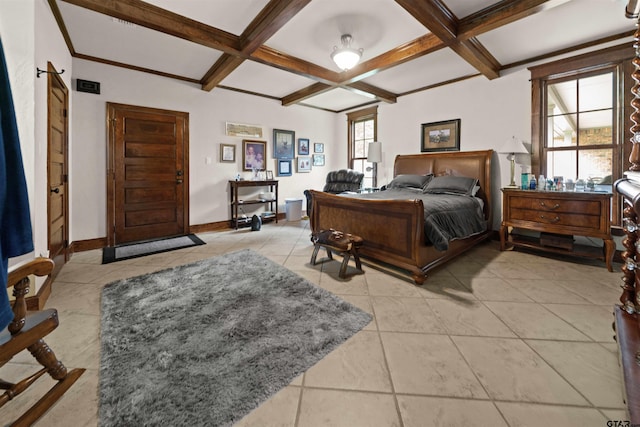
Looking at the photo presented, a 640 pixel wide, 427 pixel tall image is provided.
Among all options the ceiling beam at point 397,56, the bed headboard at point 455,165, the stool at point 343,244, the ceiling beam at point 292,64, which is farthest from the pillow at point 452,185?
the ceiling beam at point 292,64

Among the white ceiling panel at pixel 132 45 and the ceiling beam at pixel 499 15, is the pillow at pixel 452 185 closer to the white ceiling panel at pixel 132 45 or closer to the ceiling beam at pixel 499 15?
the ceiling beam at pixel 499 15

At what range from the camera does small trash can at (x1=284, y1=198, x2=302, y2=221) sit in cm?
581

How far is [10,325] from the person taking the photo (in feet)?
3.46

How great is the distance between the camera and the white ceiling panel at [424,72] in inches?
149


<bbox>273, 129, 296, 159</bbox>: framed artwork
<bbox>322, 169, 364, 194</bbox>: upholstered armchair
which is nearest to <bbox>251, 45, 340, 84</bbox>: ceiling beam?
<bbox>322, 169, 364, 194</bbox>: upholstered armchair

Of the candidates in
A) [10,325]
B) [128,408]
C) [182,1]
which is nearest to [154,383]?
[128,408]

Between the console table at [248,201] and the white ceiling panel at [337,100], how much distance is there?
2068 millimetres

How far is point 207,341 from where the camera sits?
5.45 ft

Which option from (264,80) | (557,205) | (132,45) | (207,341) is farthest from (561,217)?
(132,45)

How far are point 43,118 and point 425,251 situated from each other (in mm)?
3619

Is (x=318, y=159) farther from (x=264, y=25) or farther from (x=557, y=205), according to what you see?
(x=557, y=205)

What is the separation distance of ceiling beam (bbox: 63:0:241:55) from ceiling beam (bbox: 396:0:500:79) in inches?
78.7

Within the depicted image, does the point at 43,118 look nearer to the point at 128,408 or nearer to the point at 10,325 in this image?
the point at 10,325

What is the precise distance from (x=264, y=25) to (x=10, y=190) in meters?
2.58
